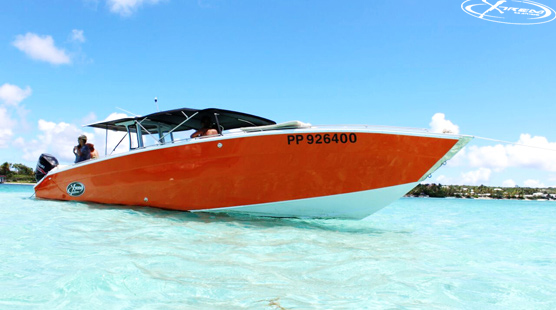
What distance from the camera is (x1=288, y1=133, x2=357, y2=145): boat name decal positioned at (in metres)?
5.55

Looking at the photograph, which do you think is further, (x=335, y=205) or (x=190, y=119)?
(x=190, y=119)

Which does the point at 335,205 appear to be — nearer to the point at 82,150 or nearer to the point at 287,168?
the point at 287,168

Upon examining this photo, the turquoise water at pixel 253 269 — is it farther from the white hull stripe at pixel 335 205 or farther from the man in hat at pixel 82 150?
the man in hat at pixel 82 150

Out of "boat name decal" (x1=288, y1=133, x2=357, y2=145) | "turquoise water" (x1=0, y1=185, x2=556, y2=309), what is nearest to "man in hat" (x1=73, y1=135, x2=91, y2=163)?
"turquoise water" (x1=0, y1=185, x2=556, y2=309)

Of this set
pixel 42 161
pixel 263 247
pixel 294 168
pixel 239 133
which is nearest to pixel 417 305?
pixel 263 247

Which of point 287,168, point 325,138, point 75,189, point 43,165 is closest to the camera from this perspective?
point 325,138

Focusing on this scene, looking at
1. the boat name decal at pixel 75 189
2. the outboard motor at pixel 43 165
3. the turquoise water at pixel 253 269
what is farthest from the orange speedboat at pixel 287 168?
the outboard motor at pixel 43 165

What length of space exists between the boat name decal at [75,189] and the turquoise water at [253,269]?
2.72 metres

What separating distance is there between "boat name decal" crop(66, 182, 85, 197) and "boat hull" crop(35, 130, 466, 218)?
1.81 meters

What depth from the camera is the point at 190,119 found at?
7.61 metres

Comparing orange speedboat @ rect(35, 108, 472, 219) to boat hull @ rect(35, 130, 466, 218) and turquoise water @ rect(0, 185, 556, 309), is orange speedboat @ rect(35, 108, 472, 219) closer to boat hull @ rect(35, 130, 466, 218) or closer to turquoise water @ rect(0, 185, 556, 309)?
boat hull @ rect(35, 130, 466, 218)

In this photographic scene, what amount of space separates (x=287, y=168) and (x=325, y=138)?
2.69 feet

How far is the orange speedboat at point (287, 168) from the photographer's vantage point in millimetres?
5582

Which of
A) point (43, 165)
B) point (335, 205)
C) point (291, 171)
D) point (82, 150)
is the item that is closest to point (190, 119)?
point (82, 150)
